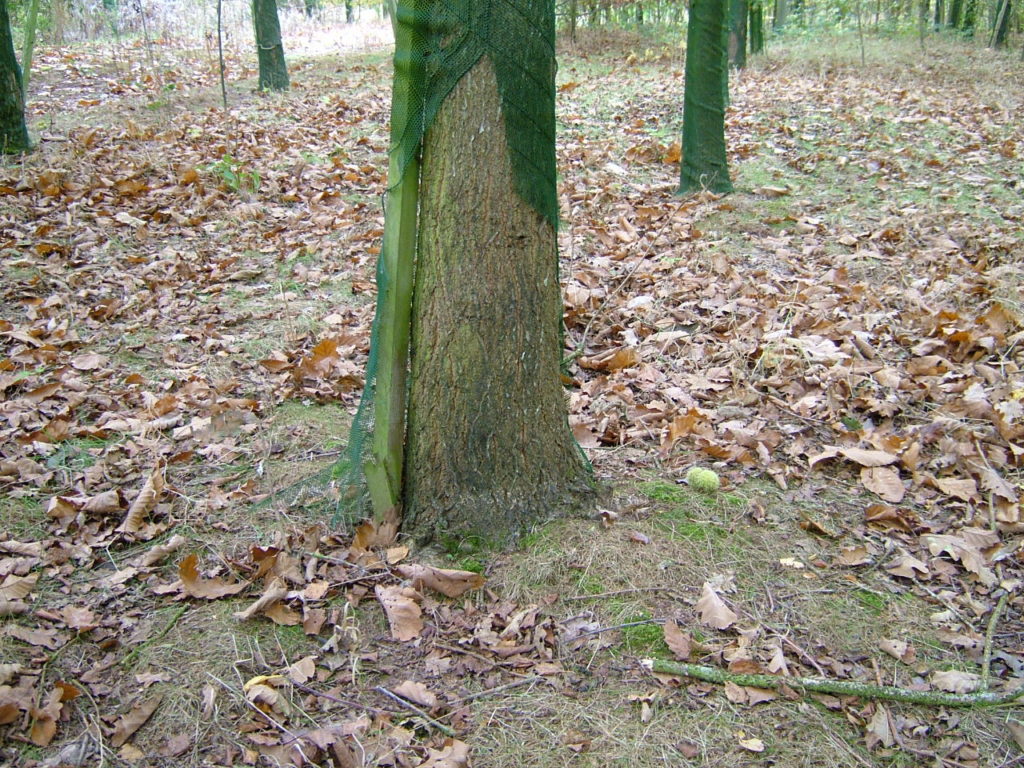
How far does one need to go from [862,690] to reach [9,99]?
29.2 feet

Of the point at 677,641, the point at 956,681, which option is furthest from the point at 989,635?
the point at 677,641

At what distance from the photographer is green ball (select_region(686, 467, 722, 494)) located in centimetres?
323

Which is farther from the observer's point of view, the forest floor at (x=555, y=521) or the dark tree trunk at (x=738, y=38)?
the dark tree trunk at (x=738, y=38)

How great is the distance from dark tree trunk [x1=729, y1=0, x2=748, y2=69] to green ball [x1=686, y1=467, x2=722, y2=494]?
1373cm

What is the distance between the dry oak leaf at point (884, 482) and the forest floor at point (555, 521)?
0.5 inches

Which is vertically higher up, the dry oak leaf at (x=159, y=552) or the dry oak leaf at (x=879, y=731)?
the dry oak leaf at (x=159, y=552)

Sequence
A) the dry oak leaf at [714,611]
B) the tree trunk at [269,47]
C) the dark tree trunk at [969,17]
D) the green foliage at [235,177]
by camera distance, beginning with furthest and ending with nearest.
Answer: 1. the dark tree trunk at [969,17]
2. the tree trunk at [269,47]
3. the green foliage at [235,177]
4. the dry oak leaf at [714,611]

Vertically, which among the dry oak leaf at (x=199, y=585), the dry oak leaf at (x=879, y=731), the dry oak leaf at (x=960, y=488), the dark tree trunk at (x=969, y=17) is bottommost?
the dry oak leaf at (x=879, y=731)

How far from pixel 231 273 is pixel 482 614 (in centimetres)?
418

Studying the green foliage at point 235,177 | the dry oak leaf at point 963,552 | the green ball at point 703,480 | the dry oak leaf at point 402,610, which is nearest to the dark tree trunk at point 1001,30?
the green foliage at point 235,177

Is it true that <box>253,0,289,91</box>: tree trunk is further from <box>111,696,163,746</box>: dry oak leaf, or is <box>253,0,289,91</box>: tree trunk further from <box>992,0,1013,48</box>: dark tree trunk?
<box>992,0,1013,48</box>: dark tree trunk

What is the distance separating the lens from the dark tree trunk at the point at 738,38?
14623 mm

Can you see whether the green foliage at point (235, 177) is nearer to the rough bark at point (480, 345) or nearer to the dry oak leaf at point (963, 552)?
the rough bark at point (480, 345)

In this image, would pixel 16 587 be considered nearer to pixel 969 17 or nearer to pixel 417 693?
pixel 417 693
